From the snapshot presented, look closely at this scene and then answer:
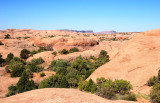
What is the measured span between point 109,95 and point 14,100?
7.84m

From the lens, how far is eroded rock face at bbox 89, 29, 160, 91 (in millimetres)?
16025

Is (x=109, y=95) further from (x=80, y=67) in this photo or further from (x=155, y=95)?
(x=80, y=67)

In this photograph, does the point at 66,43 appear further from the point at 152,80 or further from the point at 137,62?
the point at 152,80

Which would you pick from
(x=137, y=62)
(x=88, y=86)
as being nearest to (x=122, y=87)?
(x=88, y=86)

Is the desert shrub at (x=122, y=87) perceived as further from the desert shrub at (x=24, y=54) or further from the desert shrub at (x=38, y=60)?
the desert shrub at (x=24, y=54)

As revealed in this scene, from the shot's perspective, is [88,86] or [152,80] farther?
[88,86]

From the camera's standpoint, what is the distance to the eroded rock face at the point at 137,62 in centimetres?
1602

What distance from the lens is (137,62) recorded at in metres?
17.9

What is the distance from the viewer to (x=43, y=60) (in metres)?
34.6

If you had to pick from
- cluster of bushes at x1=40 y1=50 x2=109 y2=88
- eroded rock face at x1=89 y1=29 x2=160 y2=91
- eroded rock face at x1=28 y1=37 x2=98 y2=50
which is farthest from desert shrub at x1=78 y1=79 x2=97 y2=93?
eroded rock face at x1=28 y1=37 x2=98 y2=50

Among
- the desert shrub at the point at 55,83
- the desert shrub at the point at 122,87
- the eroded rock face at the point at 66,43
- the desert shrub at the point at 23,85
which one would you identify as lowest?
the desert shrub at the point at 23,85

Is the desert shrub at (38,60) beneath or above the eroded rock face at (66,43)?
beneath

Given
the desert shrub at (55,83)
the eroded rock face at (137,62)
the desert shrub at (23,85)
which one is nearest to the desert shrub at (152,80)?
the eroded rock face at (137,62)

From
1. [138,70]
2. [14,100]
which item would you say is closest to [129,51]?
[138,70]
